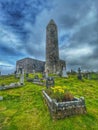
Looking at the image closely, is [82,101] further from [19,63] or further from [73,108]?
[19,63]

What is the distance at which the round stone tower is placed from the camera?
53919 millimetres

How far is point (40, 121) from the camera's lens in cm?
823

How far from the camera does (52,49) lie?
5456 cm

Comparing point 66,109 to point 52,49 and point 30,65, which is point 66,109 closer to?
point 52,49

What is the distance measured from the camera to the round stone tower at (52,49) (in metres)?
53.9

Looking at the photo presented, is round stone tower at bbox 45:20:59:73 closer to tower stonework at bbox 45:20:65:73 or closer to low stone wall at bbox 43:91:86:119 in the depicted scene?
tower stonework at bbox 45:20:65:73

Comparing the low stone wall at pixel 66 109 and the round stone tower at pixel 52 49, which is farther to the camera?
the round stone tower at pixel 52 49

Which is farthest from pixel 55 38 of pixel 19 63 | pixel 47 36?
pixel 19 63

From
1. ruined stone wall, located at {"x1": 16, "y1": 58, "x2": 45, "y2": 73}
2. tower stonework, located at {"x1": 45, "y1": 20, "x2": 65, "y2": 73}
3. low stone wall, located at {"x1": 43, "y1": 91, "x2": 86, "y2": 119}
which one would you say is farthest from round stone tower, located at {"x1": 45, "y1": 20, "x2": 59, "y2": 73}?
low stone wall, located at {"x1": 43, "y1": 91, "x2": 86, "y2": 119}

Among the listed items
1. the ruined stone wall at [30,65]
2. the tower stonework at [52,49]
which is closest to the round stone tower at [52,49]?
the tower stonework at [52,49]

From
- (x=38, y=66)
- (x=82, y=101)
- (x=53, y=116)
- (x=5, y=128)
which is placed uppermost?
(x=38, y=66)

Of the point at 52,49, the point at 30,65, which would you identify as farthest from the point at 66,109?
the point at 30,65

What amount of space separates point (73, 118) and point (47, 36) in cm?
5096

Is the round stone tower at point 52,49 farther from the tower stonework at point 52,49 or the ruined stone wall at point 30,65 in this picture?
the ruined stone wall at point 30,65
